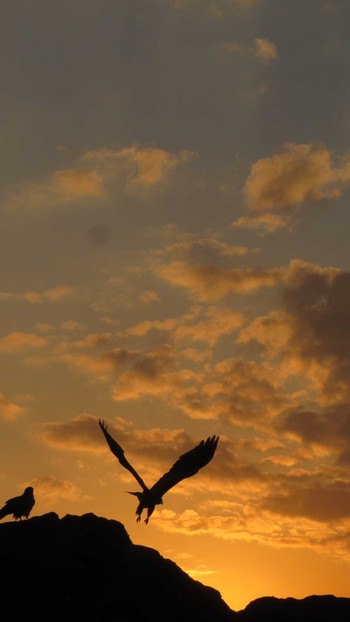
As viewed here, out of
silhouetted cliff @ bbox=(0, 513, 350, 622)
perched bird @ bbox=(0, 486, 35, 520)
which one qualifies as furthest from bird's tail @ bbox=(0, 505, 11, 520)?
silhouetted cliff @ bbox=(0, 513, 350, 622)

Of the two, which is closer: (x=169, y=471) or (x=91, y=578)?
(x=91, y=578)

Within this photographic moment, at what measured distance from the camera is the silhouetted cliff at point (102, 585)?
2811cm

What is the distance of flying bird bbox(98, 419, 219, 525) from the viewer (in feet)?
108

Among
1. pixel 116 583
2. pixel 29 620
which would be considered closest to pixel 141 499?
pixel 116 583

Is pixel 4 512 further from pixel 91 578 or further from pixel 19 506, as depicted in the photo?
pixel 91 578

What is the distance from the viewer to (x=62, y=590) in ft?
93.2

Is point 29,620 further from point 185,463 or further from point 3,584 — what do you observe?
point 185,463

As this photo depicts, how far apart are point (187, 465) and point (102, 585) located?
614cm

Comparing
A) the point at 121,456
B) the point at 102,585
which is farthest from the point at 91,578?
the point at 121,456

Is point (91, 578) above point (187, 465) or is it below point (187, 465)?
below

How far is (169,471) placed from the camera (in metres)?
33.8

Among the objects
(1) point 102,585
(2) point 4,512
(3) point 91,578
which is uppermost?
(2) point 4,512

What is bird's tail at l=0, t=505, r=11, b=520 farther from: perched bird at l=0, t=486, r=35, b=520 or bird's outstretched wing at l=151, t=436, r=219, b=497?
bird's outstretched wing at l=151, t=436, r=219, b=497

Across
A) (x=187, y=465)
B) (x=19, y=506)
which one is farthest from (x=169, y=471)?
(x=19, y=506)
